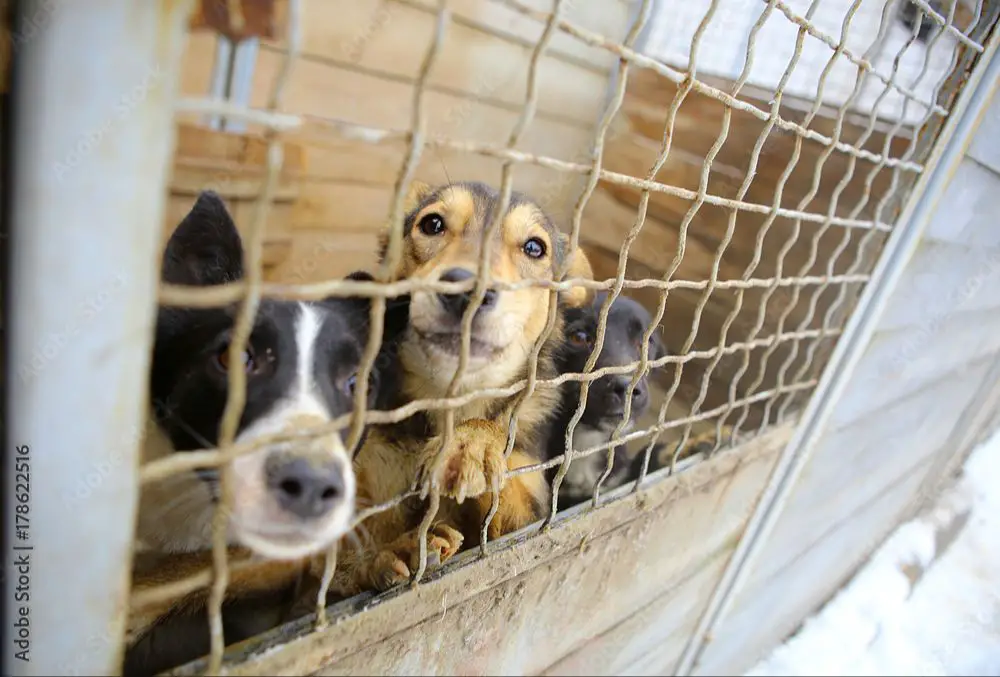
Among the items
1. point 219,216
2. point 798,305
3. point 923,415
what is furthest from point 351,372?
→ point 923,415

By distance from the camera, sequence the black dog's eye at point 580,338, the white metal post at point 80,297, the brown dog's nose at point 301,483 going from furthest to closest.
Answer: the black dog's eye at point 580,338
the brown dog's nose at point 301,483
the white metal post at point 80,297

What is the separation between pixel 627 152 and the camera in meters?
4.61

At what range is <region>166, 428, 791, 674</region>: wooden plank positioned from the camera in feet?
3.98

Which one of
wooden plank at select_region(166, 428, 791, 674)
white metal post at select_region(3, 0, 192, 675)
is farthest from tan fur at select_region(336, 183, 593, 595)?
white metal post at select_region(3, 0, 192, 675)

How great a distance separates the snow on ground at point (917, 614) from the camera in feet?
13.6

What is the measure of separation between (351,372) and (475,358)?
14.3 inches

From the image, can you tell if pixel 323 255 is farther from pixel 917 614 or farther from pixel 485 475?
pixel 917 614

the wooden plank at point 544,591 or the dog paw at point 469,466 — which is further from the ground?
the dog paw at point 469,466

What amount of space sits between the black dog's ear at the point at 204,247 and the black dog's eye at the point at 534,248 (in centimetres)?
101

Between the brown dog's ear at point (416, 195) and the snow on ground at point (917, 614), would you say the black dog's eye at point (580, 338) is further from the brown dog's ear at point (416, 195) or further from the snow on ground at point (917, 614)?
the snow on ground at point (917, 614)

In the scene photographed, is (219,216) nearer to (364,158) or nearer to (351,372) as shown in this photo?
(351,372)

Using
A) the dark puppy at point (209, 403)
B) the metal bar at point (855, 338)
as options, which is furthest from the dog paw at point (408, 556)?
the metal bar at point (855, 338)

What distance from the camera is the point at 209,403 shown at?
1344 mm
